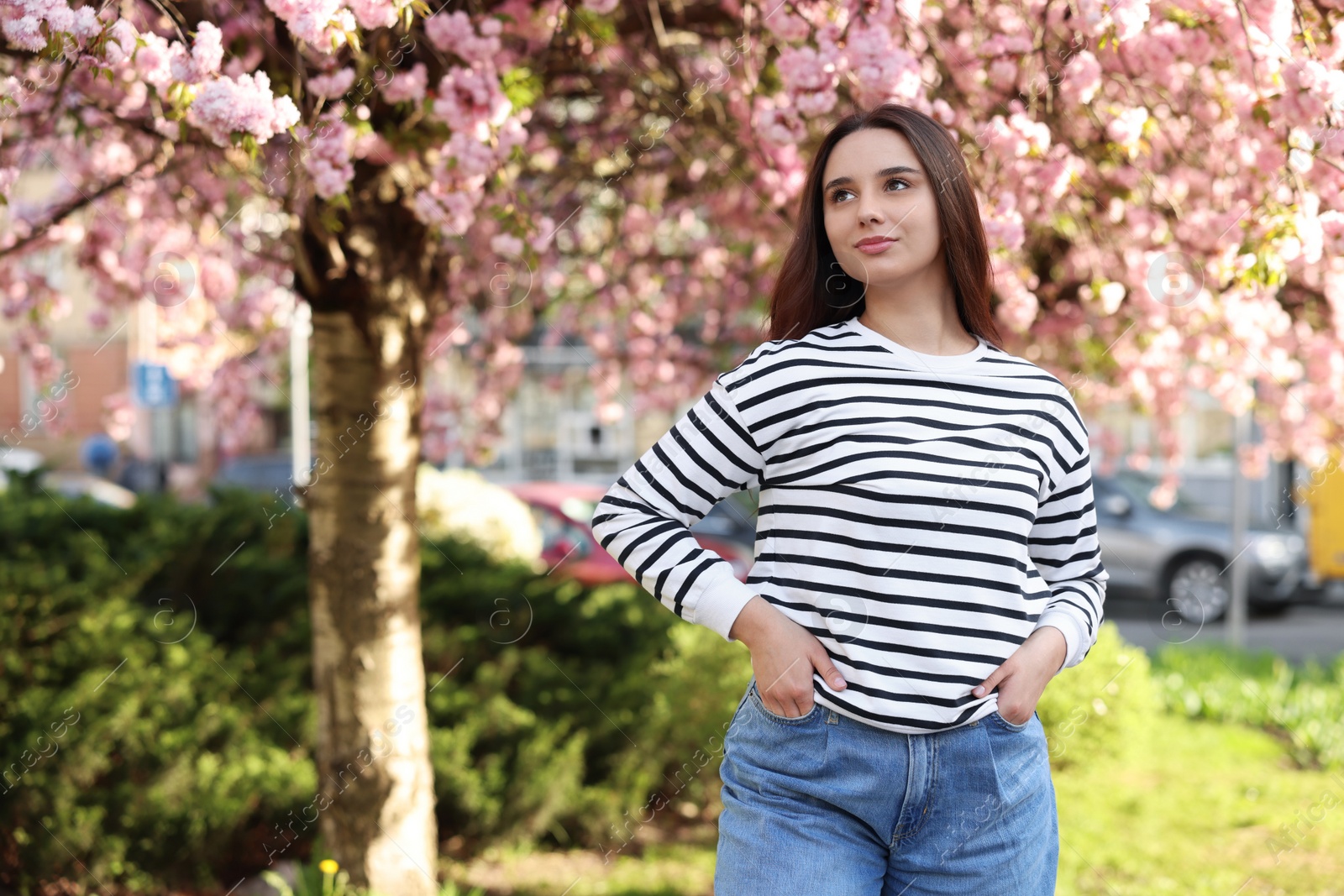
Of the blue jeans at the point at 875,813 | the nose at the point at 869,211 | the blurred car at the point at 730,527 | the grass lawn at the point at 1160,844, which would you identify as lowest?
the grass lawn at the point at 1160,844

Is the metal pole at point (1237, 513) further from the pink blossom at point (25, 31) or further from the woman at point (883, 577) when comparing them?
the pink blossom at point (25, 31)

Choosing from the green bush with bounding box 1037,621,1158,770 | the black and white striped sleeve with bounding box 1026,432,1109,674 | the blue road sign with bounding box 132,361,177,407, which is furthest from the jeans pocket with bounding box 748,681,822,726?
the blue road sign with bounding box 132,361,177,407

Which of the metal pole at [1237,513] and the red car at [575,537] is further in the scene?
the red car at [575,537]

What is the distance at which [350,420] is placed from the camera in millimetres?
2875

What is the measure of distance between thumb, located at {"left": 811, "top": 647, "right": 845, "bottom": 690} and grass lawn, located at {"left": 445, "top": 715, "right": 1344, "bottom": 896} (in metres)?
2.38

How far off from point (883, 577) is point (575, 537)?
22.1 feet

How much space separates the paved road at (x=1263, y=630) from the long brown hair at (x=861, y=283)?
6.68 m

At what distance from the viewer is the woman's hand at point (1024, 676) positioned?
1.42 metres

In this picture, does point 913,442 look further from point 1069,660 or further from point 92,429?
point 92,429

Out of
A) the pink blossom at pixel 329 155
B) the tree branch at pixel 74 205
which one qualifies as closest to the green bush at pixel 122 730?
the tree branch at pixel 74 205

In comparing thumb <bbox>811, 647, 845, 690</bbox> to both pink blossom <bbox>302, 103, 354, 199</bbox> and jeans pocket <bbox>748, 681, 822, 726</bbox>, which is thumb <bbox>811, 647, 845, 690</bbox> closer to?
jeans pocket <bbox>748, 681, 822, 726</bbox>

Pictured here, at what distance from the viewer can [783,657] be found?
4.53ft

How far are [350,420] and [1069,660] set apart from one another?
194 centimetres

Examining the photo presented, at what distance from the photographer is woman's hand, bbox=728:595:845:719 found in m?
1.38
